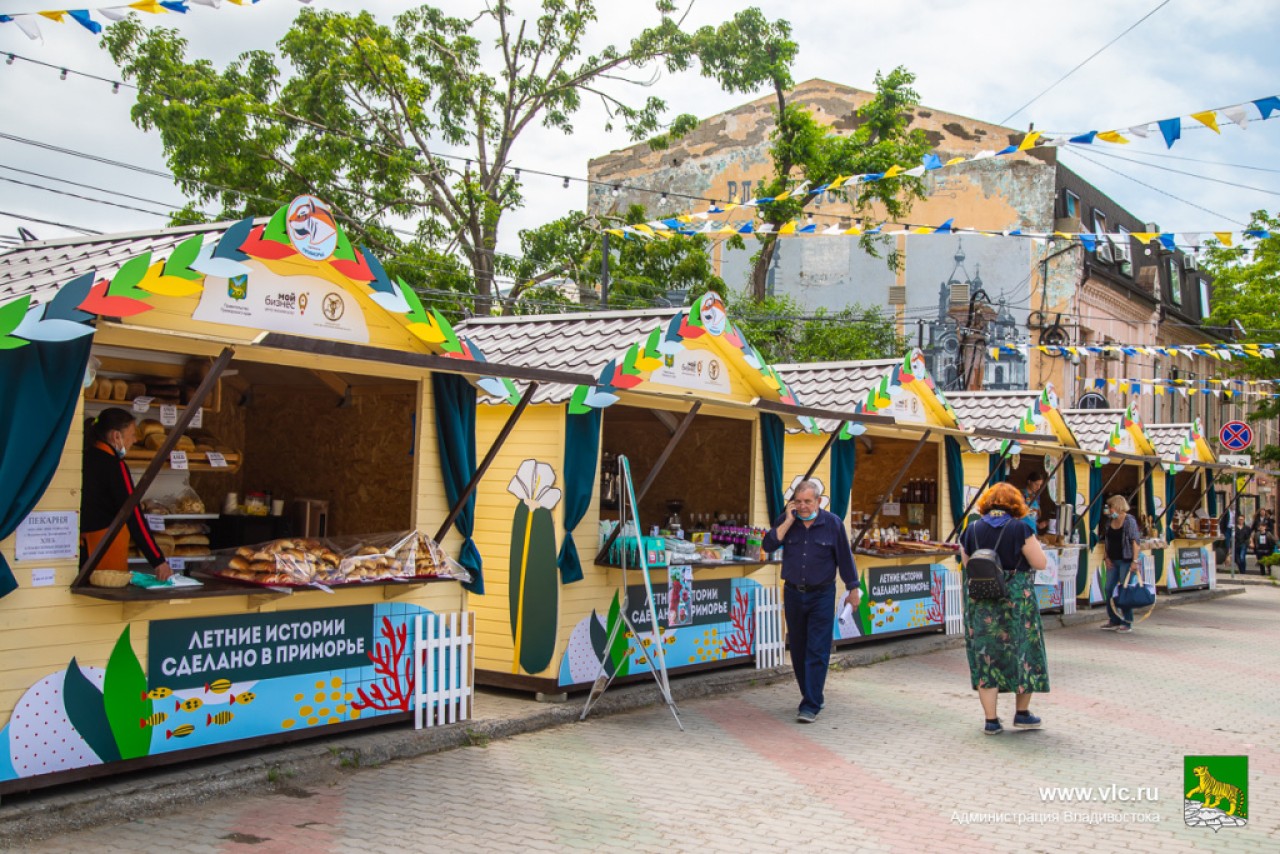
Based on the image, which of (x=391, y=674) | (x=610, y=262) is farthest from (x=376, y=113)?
(x=391, y=674)

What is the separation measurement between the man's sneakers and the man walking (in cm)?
136

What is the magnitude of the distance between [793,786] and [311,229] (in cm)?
415

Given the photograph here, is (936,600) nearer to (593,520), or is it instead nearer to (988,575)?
(988,575)

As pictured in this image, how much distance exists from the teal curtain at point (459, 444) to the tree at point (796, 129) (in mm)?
14892

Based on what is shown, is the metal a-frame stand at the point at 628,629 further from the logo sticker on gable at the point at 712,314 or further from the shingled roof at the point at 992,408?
the shingled roof at the point at 992,408

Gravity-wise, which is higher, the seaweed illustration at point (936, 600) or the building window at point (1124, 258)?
the building window at point (1124, 258)

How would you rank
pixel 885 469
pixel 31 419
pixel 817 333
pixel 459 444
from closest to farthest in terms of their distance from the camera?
pixel 31 419
pixel 459 444
pixel 885 469
pixel 817 333

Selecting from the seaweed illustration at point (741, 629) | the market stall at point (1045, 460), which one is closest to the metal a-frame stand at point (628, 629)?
the seaweed illustration at point (741, 629)

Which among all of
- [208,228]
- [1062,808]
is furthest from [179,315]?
[1062,808]

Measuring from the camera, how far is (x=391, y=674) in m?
7.59

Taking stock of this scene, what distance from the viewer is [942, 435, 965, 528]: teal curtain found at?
46.5 ft

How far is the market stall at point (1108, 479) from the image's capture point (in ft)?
58.2

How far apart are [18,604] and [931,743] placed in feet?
18.3

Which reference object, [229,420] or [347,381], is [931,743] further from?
[229,420]
